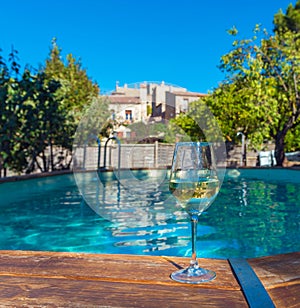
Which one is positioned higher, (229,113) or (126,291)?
(229,113)

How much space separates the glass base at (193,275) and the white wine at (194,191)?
156 millimetres

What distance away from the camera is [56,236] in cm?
318

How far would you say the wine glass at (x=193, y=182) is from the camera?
922 millimetres

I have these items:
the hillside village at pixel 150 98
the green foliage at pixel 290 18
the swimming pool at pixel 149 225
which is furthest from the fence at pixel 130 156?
the green foliage at pixel 290 18

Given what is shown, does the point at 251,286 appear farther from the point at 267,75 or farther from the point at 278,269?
the point at 267,75

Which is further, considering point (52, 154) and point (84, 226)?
point (52, 154)

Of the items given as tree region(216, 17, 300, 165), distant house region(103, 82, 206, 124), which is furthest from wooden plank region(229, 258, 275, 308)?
tree region(216, 17, 300, 165)

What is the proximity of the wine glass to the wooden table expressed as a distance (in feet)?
0.16

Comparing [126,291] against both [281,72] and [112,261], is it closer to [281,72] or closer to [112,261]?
[112,261]

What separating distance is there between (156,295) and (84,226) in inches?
112

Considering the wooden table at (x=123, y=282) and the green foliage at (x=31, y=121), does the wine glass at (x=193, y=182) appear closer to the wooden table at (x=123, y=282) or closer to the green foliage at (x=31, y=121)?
the wooden table at (x=123, y=282)

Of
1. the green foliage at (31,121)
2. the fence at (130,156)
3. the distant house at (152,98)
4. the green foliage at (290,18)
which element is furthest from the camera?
the green foliage at (290,18)

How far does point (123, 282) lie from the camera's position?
2.90 ft

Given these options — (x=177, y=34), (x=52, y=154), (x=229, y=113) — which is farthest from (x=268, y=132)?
(x=177, y=34)
